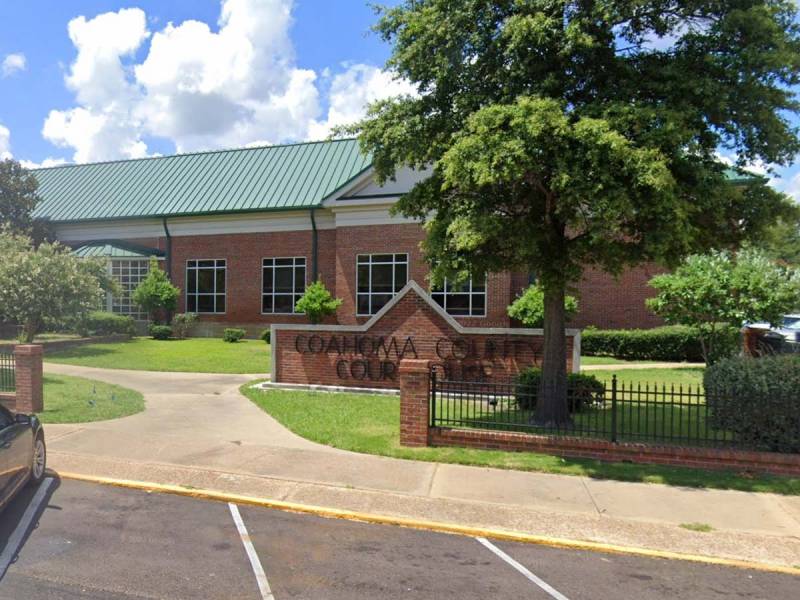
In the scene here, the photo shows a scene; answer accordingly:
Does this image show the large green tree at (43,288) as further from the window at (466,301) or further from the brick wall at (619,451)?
the brick wall at (619,451)

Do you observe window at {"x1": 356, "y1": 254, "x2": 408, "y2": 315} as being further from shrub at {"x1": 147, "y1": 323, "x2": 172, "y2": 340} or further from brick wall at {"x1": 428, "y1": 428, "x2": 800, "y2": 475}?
brick wall at {"x1": 428, "y1": 428, "x2": 800, "y2": 475}

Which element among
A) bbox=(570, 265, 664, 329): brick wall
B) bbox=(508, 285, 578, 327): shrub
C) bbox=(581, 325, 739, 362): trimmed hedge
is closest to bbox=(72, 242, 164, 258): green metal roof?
bbox=(508, 285, 578, 327): shrub

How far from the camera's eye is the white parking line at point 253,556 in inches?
176

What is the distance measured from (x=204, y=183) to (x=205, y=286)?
5.68 meters

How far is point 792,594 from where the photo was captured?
4730 mm

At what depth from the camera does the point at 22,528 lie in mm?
5594

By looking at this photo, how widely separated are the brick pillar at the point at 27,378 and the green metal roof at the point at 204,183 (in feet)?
54.7

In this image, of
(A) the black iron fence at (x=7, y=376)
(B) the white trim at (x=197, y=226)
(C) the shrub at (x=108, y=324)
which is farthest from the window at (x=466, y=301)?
(A) the black iron fence at (x=7, y=376)

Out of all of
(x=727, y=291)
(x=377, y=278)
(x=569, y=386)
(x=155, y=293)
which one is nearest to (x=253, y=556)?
(x=569, y=386)

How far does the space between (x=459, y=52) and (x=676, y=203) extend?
4011mm

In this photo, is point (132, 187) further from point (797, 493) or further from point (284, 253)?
A: point (797, 493)

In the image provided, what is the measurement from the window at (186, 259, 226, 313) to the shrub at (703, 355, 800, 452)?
25.0 metres

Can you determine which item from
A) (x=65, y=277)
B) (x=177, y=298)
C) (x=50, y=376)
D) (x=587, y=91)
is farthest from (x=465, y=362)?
(x=177, y=298)

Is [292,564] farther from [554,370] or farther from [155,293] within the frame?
[155,293]
